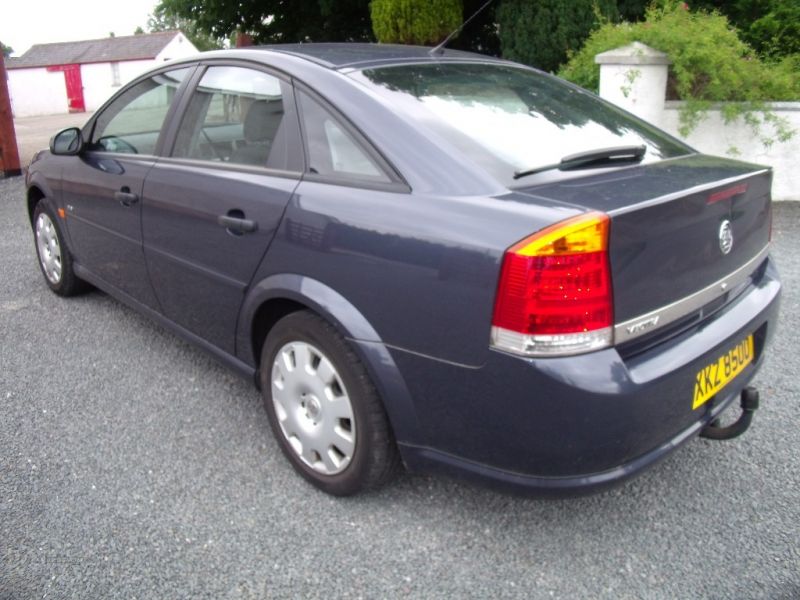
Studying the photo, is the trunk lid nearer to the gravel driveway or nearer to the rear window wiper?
the rear window wiper

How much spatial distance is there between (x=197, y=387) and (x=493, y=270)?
82.6 inches

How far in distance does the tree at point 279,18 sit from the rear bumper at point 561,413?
1123cm

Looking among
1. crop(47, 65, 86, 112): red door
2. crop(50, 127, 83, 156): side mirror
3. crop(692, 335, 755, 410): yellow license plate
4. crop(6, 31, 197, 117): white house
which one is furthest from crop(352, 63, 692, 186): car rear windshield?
crop(47, 65, 86, 112): red door

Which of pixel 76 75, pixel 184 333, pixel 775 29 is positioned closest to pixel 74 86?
pixel 76 75

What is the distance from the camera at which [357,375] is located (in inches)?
95.0

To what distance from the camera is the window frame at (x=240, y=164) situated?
271 centimetres

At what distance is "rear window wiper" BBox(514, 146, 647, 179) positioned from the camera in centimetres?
235

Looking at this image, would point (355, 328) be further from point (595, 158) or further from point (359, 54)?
point (359, 54)

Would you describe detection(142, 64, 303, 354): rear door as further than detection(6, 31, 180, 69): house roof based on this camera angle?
No

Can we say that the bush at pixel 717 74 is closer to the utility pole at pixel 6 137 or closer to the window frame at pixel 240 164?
the window frame at pixel 240 164

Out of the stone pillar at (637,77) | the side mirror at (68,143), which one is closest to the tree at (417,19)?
the stone pillar at (637,77)

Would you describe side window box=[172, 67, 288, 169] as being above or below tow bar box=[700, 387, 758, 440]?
above

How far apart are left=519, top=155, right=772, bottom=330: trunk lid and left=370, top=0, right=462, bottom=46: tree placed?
A: 8.01 metres

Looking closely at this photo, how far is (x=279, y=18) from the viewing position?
13.0 m
